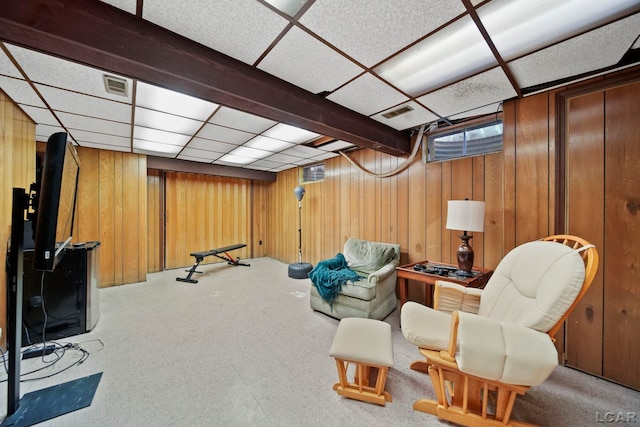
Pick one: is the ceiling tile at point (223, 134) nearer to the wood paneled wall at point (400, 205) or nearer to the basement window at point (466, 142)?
the wood paneled wall at point (400, 205)

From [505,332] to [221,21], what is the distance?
2.23 meters

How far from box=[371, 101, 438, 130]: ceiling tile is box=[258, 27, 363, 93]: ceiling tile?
32.0 inches

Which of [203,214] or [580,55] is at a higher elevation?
[580,55]

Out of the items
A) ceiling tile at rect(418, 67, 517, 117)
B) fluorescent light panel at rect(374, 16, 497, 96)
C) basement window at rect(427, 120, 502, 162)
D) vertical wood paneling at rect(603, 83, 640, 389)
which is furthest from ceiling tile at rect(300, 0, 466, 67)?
basement window at rect(427, 120, 502, 162)

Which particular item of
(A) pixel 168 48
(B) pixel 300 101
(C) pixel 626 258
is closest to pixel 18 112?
(A) pixel 168 48

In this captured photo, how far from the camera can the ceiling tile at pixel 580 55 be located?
1415 mm

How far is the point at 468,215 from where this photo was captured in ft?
7.41

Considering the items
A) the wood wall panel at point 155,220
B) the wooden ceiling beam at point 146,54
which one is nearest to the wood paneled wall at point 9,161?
the wooden ceiling beam at point 146,54

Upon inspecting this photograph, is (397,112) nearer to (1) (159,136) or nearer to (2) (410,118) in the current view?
(2) (410,118)

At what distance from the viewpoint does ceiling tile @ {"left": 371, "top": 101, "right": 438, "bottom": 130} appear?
95.9 inches

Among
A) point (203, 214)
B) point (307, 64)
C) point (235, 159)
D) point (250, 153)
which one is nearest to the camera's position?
point (307, 64)

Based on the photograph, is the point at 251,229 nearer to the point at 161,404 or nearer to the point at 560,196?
the point at 161,404

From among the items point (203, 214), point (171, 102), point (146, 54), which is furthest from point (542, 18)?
point (203, 214)

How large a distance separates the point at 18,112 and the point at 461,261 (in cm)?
456
